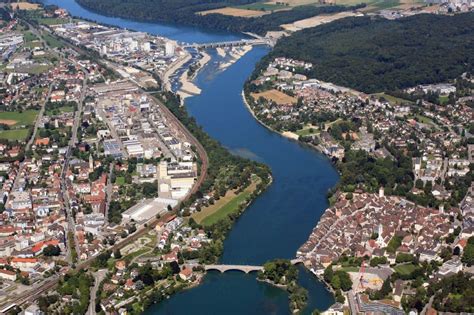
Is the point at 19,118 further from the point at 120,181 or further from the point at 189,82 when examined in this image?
the point at 120,181

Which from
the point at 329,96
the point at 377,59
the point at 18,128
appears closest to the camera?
the point at 18,128

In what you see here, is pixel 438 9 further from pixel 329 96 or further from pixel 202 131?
pixel 202 131

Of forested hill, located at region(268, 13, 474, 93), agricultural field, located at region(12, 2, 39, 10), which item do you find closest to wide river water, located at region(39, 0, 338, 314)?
forested hill, located at region(268, 13, 474, 93)

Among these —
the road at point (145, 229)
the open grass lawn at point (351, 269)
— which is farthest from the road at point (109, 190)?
the open grass lawn at point (351, 269)

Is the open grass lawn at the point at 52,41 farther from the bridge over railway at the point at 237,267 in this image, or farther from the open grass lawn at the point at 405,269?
the open grass lawn at the point at 405,269

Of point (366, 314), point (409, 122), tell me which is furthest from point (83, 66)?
point (366, 314)

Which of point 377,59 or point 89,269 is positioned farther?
point 377,59
